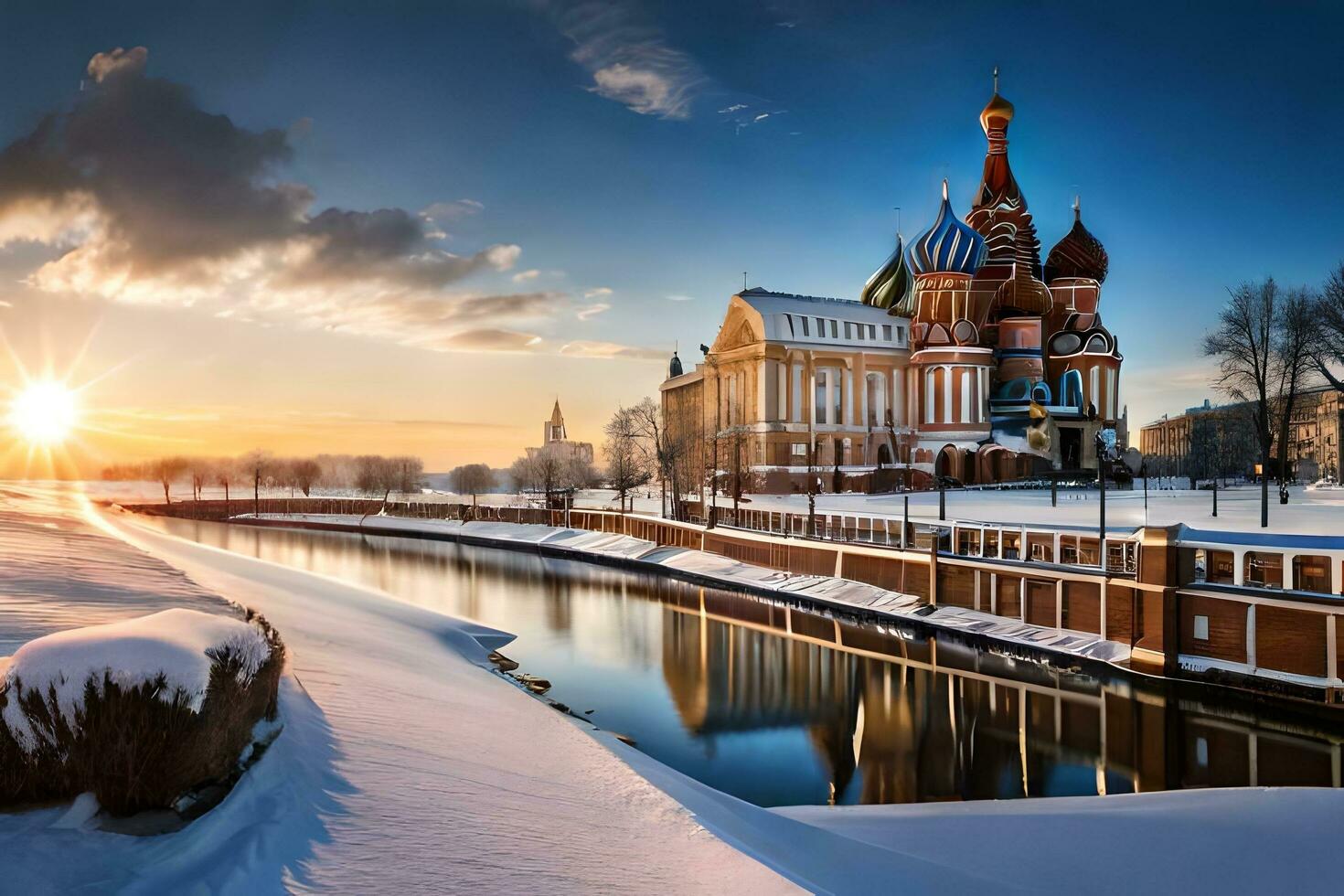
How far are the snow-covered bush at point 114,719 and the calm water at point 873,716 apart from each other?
9331 mm

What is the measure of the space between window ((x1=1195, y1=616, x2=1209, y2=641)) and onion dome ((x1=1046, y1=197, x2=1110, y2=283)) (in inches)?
2039

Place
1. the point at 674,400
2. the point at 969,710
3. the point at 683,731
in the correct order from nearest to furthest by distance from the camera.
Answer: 1. the point at 683,731
2. the point at 969,710
3. the point at 674,400

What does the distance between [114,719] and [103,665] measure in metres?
0.41

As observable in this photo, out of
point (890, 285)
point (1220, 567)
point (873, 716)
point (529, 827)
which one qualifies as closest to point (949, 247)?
point (890, 285)

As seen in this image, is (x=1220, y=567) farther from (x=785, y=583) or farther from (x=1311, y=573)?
(x=785, y=583)

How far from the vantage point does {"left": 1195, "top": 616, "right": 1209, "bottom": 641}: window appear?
20.7 metres

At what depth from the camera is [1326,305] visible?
34.7 metres

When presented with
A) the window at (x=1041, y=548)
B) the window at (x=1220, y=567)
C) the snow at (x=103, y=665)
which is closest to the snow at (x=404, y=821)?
the snow at (x=103, y=665)

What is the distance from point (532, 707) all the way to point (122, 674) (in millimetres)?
8652

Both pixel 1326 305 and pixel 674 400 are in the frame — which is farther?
pixel 674 400

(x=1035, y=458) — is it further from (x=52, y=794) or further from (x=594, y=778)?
(x=52, y=794)

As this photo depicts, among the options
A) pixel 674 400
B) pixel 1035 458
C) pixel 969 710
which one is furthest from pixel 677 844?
pixel 674 400

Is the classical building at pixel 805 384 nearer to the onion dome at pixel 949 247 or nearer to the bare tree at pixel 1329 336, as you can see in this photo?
the onion dome at pixel 949 247

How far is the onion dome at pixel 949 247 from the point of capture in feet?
200
